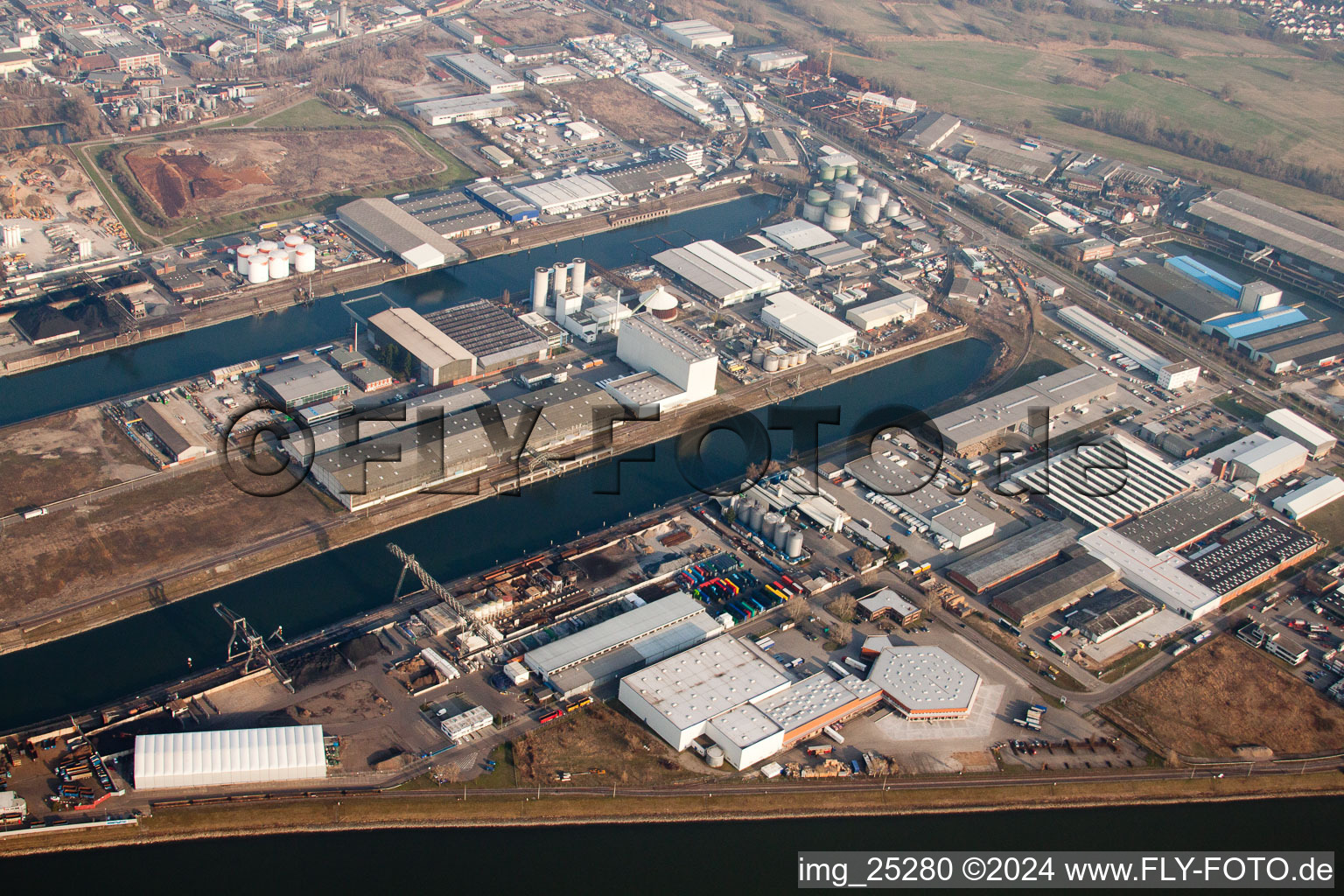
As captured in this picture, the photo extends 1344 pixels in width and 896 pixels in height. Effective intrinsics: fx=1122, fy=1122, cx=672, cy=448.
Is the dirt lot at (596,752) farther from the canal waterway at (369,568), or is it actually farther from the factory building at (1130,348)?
the factory building at (1130,348)

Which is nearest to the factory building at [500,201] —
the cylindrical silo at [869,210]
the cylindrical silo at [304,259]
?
the cylindrical silo at [304,259]

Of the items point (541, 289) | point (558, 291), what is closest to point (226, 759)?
point (541, 289)

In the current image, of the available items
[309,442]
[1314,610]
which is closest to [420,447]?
[309,442]

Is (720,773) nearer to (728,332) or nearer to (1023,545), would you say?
(1023,545)

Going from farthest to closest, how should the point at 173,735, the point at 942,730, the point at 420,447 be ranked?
the point at 420,447 → the point at 942,730 → the point at 173,735

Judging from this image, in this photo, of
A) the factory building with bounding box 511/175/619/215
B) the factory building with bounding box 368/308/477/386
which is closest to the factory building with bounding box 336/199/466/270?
the factory building with bounding box 511/175/619/215

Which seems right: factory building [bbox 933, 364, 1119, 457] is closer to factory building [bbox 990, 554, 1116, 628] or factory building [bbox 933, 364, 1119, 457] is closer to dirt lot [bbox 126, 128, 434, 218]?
factory building [bbox 990, 554, 1116, 628]
